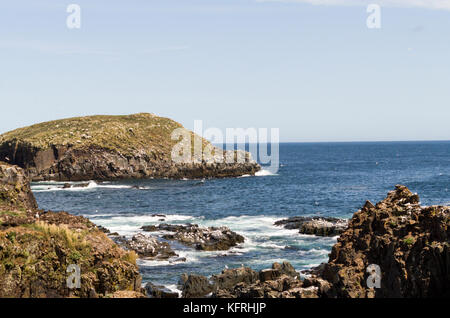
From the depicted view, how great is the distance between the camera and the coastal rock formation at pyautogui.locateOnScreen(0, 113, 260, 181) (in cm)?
12119

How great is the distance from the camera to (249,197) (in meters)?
88.2

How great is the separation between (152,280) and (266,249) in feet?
46.5

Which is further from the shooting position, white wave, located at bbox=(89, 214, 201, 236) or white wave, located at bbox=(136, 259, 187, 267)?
white wave, located at bbox=(89, 214, 201, 236)

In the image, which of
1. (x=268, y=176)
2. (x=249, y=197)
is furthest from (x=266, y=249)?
(x=268, y=176)

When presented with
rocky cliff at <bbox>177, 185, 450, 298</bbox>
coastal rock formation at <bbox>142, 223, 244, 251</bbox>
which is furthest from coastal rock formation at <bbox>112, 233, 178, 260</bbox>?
rocky cliff at <bbox>177, 185, 450, 298</bbox>

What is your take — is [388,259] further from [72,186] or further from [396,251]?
[72,186]

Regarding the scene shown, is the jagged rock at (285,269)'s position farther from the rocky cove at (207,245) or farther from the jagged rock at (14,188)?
the jagged rock at (14,188)

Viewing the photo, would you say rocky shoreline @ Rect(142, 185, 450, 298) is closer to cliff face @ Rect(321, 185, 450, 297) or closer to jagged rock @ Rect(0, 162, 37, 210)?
cliff face @ Rect(321, 185, 450, 297)

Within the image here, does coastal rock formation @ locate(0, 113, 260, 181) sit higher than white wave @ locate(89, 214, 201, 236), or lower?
higher

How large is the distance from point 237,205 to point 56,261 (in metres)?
57.0

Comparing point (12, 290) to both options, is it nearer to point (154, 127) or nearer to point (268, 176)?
point (268, 176)

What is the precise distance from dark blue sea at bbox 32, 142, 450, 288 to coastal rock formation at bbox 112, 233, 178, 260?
5.17ft

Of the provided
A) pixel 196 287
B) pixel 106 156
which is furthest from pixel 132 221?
pixel 106 156

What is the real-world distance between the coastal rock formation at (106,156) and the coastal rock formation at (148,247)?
77.8m
